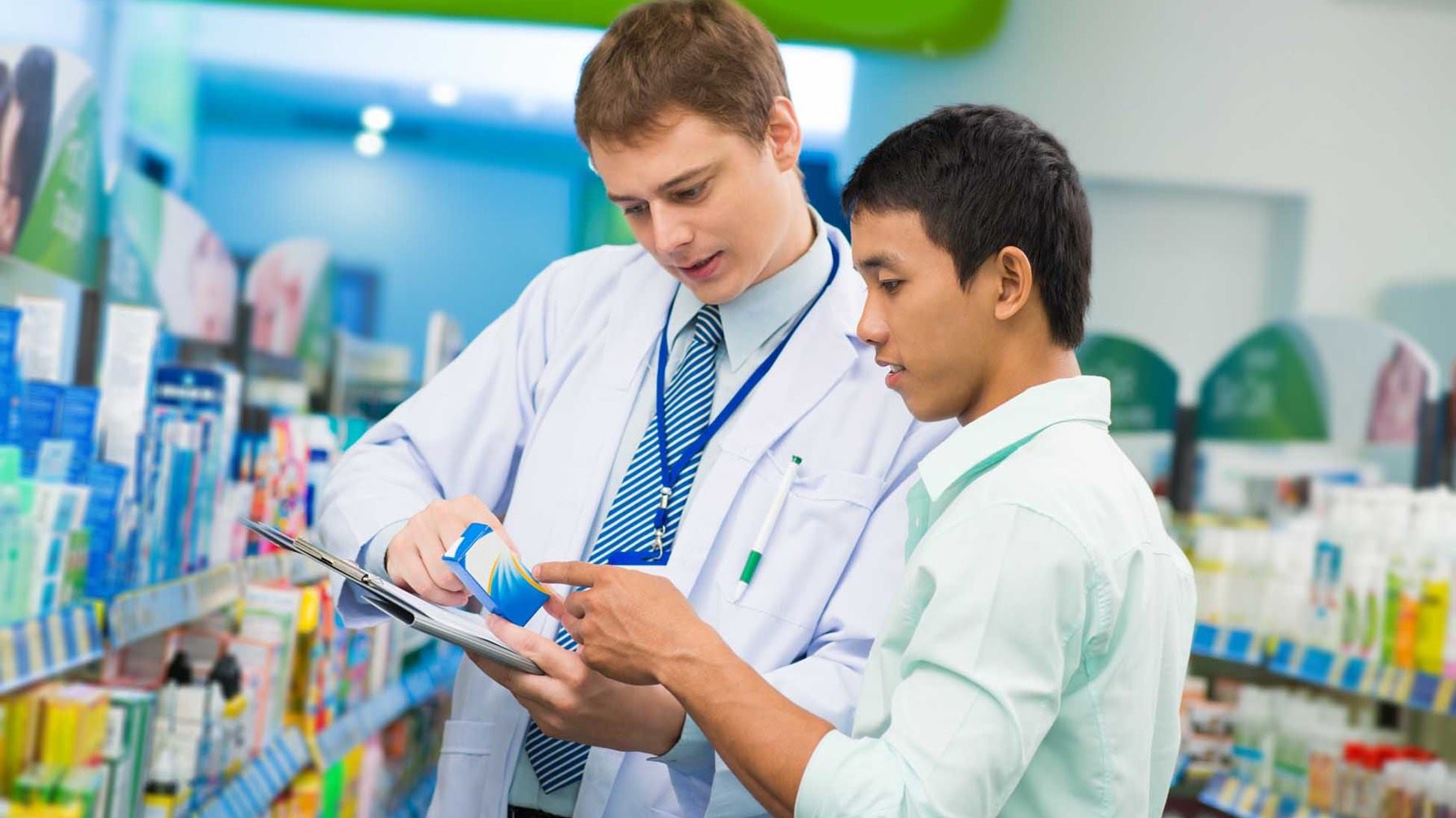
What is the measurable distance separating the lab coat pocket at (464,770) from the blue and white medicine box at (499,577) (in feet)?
1.06

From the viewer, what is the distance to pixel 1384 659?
4.16 m

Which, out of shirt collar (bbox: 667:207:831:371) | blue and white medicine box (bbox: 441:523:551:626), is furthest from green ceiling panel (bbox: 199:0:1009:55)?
blue and white medicine box (bbox: 441:523:551:626)

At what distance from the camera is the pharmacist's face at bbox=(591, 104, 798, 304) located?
1.93 metres

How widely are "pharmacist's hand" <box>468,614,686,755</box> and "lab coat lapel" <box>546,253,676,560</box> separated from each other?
28 cm

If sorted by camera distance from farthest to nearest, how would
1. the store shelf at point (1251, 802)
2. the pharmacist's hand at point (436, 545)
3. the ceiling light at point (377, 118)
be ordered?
the ceiling light at point (377, 118) < the store shelf at point (1251, 802) < the pharmacist's hand at point (436, 545)

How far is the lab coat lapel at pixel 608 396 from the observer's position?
6.57 ft

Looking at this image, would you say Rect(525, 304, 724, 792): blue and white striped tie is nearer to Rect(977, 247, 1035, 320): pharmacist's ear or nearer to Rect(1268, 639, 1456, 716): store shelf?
Rect(977, 247, 1035, 320): pharmacist's ear

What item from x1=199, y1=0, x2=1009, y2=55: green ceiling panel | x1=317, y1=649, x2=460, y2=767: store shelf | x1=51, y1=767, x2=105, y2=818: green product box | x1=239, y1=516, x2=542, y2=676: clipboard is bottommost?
x1=317, y1=649, x2=460, y2=767: store shelf

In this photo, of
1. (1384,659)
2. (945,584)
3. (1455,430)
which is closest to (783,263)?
(945,584)

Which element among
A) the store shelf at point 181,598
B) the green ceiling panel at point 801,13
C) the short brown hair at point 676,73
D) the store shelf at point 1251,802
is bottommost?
the store shelf at point 1251,802

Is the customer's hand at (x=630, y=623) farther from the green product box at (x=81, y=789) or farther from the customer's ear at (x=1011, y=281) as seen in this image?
the green product box at (x=81, y=789)

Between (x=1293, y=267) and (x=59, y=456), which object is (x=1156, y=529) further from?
(x=1293, y=267)

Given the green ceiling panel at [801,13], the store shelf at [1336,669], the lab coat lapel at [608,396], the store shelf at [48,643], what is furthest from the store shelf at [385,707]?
the green ceiling panel at [801,13]

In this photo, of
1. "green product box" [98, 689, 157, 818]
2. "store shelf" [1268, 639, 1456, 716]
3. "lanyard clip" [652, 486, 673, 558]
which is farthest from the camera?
"store shelf" [1268, 639, 1456, 716]
